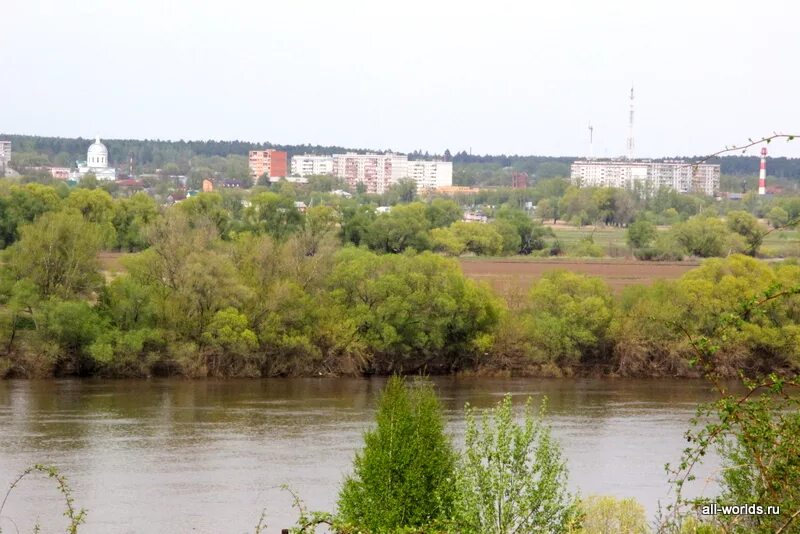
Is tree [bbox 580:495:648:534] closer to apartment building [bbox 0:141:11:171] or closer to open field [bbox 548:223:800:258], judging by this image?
open field [bbox 548:223:800:258]

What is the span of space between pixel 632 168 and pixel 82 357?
142 meters

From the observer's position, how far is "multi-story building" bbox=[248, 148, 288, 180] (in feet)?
557

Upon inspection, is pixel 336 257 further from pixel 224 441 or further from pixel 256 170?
pixel 256 170

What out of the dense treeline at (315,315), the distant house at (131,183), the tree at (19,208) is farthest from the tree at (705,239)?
the distant house at (131,183)

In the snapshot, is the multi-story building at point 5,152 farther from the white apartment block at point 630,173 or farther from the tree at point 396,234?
the tree at point 396,234

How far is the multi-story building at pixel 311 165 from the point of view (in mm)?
186875

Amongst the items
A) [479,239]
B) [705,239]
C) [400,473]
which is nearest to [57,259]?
[400,473]

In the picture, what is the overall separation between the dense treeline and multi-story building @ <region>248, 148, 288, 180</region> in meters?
132

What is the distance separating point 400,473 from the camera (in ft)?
49.9

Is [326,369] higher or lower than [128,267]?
lower

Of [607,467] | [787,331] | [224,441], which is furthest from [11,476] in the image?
[787,331]

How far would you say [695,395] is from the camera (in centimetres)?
3152

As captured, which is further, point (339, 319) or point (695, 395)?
point (339, 319)

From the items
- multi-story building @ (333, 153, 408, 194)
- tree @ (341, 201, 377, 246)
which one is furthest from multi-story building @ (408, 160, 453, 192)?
tree @ (341, 201, 377, 246)
